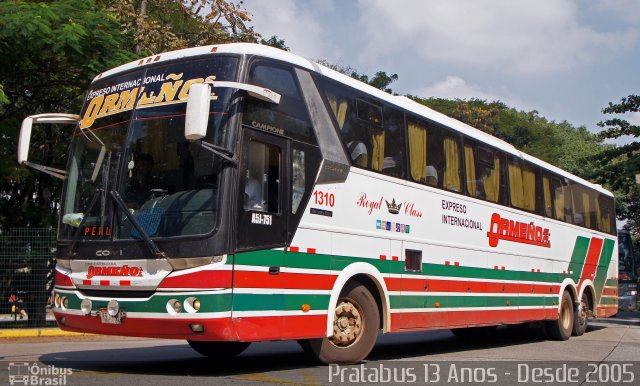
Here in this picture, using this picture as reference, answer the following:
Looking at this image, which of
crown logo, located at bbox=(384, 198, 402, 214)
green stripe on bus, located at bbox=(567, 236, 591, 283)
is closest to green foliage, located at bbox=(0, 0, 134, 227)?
crown logo, located at bbox=(384, 198, 402, 214)

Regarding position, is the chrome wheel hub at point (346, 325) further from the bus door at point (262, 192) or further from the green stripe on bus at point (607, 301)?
the green stripe on bus at point (607, 301)

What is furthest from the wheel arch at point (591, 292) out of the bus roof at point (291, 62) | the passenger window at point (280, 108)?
the passenger window at point (280, 108)

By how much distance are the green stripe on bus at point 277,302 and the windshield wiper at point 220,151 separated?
1.38 metres

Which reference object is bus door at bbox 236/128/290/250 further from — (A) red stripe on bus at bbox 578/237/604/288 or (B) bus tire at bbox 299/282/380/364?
(A) red stripe on bus at bbox 578/237/604/288

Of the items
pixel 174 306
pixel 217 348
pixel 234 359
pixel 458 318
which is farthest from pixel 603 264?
pixel 174 306

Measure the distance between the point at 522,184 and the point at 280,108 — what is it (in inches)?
293

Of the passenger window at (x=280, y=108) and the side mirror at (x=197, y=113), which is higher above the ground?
the passenger window at (x=280, y=108)

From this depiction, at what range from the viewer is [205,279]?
7293mm

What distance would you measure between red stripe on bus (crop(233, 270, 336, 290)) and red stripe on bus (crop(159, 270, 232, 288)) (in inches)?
4.1

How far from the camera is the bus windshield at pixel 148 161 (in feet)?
24.8

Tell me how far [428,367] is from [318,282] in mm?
2173

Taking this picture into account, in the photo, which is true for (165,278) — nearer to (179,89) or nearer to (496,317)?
(179,89)

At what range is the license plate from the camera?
7.68 m

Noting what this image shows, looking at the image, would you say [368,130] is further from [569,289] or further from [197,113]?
[569,289]
